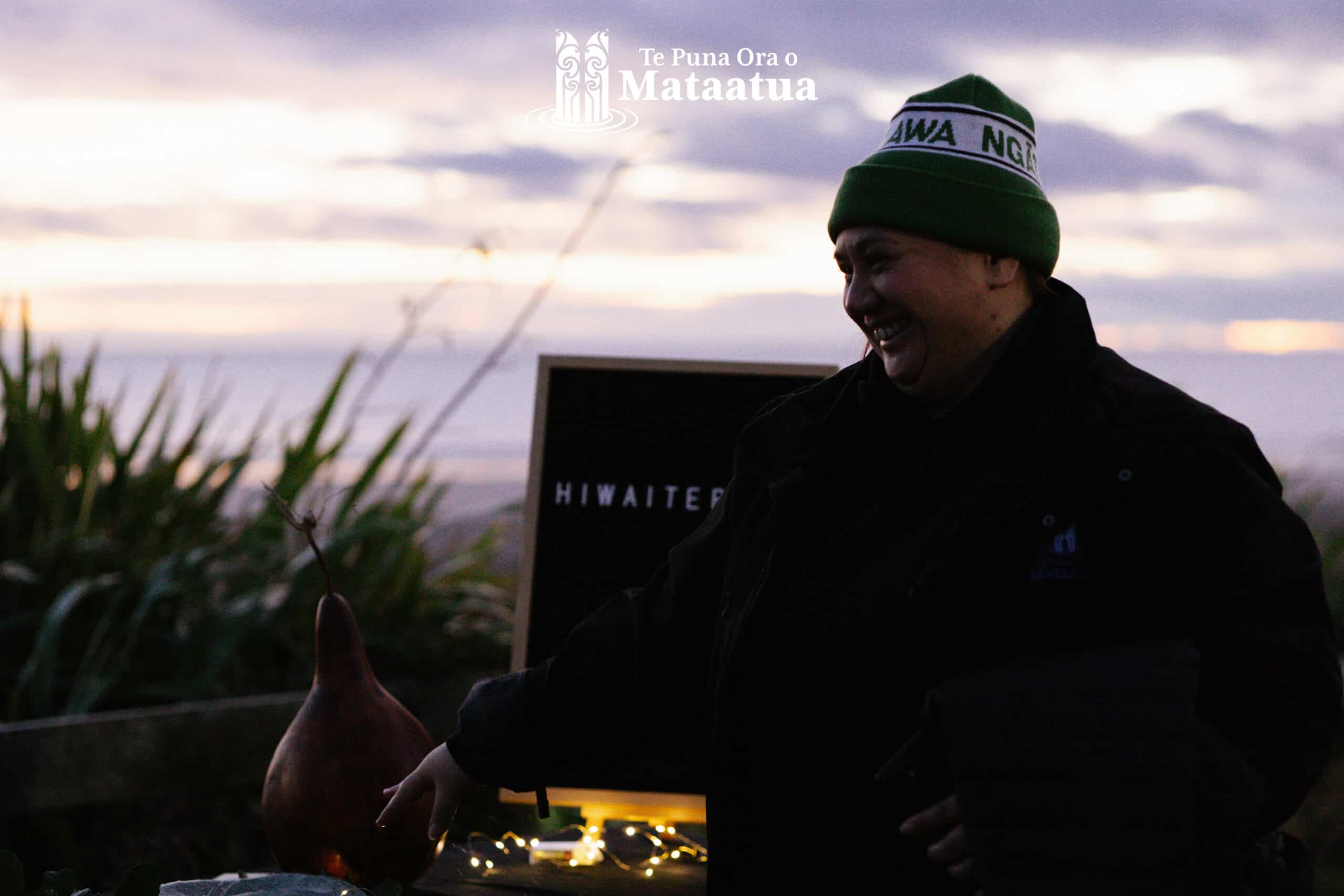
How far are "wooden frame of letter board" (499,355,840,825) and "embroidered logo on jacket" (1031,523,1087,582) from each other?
1386 millimetres

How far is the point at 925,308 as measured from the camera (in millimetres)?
1756

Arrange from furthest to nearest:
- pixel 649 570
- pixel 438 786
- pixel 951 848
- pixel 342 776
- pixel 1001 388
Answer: pixel 649 570, pixel 342 776, pixel 438 786, pixel 1001 388, pixel 951 848

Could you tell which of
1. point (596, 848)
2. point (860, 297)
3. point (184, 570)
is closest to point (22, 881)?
point (596, 848)

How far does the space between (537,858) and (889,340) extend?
1318 millimetres

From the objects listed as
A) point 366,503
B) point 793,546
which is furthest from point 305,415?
point 793,546

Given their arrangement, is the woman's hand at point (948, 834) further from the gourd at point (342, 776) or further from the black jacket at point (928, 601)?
the gourd at point (342, 776)

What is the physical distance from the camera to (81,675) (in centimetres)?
417

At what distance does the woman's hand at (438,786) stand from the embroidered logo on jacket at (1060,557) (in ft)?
3.06

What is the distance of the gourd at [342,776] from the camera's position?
7.49 feet

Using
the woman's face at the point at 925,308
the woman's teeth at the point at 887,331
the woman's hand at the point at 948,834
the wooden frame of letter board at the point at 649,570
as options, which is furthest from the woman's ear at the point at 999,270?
the wooden frame of letter board at the point at 649,570

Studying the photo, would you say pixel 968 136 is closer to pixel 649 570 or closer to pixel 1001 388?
pixel 1001 388

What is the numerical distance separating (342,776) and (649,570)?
0.92 m

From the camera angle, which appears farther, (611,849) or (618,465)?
(618,465)

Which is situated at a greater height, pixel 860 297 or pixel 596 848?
pixel 860 297
